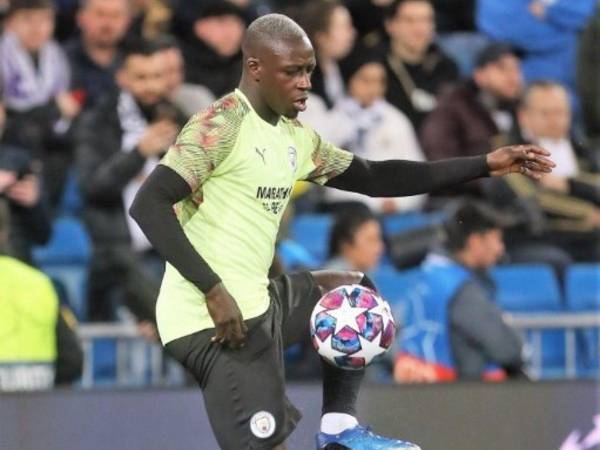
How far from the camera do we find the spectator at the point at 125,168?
9.03 m

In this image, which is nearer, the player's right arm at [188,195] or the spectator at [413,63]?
the player's right arm at [188,195]

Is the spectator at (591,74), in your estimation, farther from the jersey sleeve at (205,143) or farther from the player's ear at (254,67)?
the jersey sleeve at (205,143)

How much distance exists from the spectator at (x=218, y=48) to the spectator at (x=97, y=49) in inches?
18.4

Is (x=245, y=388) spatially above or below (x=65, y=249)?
above

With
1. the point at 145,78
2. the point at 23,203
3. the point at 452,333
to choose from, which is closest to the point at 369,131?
the point at 145,78

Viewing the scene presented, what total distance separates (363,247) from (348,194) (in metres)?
1.06

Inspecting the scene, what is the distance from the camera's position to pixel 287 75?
543 cm

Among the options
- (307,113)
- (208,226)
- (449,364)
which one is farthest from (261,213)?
(307,113)

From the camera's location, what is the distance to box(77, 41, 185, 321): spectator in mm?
9031

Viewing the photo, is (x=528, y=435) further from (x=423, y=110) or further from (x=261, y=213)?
(x=423, y=110)

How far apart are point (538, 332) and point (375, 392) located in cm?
244

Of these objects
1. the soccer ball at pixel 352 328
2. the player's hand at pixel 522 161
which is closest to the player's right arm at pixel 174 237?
the soccer ball at pixel 352 328

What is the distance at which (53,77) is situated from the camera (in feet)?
33.3

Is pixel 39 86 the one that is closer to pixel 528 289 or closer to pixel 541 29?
pixel 528 289
